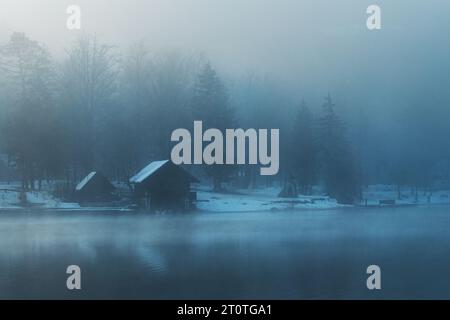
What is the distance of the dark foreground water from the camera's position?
4.29 metres

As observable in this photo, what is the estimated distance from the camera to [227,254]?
4.36 meters

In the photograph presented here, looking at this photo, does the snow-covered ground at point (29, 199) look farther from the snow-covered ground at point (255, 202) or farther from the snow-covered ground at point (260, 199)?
the snow-covered ground at point (255, 202)

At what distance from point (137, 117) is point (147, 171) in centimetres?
35

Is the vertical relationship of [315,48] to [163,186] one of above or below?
above

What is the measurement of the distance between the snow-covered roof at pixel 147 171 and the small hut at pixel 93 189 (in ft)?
0.49

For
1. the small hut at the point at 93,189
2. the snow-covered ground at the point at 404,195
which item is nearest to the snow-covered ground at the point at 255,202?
the snow-covered ground at the point at 404,195

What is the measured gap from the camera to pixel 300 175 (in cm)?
438

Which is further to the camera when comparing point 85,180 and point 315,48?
point 315,48

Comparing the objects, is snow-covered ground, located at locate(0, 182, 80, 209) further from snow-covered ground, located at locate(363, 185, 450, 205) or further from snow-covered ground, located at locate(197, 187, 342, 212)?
snow-covered ground, located at locate(363, 185, 450, 205)

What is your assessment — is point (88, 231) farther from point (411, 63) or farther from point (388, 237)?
point (411, 63)

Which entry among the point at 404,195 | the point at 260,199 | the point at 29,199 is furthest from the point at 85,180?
the point at 404,195

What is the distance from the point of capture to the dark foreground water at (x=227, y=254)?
4.29 m

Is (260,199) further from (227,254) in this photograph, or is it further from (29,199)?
(29,199)
